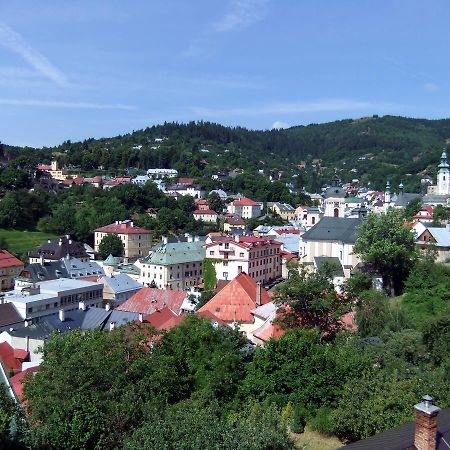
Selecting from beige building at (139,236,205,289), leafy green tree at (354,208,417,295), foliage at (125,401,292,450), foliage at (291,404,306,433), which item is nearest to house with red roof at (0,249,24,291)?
beige building at (139,236,205,289)

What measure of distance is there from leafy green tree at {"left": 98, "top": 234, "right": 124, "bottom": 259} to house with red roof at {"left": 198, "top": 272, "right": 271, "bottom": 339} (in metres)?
36.1

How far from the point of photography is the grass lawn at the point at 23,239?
2650 inches

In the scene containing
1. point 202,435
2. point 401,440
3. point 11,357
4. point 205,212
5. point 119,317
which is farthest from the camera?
point 205,212

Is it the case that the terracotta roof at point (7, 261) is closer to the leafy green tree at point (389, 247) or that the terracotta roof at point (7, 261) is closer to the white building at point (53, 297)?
the white building at point (53, 297)

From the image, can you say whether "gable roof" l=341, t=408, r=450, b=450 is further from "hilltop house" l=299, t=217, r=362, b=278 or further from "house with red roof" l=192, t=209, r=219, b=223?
"house with red roof" l=192, t=209, r=219, b=223

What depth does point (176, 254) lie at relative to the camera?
57031 mm

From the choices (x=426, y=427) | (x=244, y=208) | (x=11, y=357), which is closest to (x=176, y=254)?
(x=11, y=357)

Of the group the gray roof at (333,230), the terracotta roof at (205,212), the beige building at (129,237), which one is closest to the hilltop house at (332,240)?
the gray roof at (333,230)

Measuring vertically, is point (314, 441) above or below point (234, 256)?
→ below

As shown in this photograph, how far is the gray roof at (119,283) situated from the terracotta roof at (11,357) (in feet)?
57.1

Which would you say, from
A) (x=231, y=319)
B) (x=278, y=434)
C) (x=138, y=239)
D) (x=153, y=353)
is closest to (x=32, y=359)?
(x=231, y=319)

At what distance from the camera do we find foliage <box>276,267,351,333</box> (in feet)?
85.3

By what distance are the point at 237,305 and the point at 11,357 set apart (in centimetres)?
1253

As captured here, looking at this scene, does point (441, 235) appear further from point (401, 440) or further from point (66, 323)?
point (401, 440)
